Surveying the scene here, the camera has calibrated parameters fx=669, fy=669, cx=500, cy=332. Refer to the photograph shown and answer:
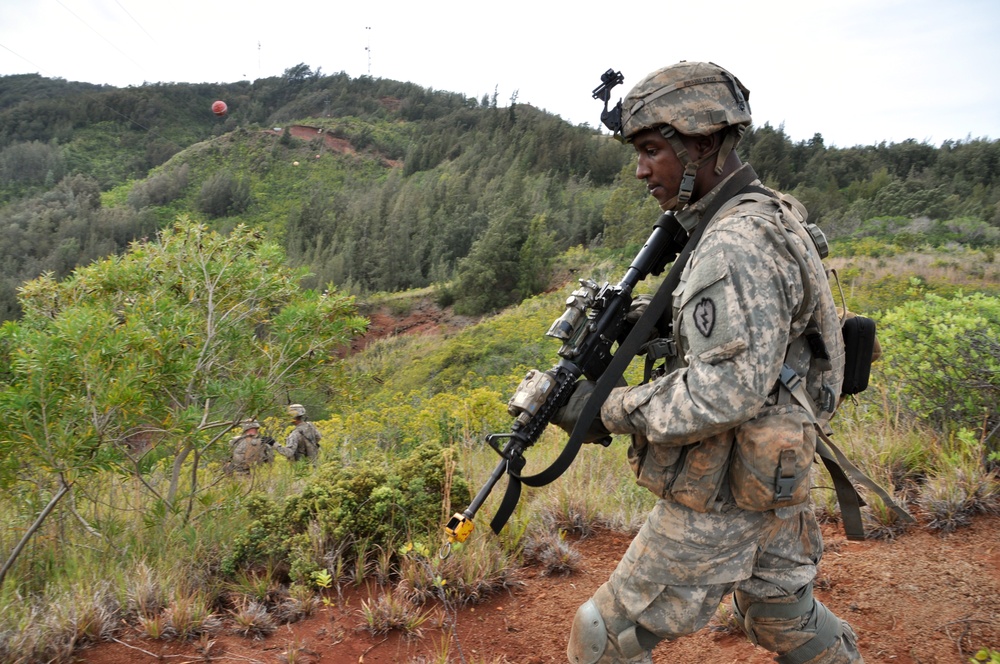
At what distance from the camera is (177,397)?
3891mm

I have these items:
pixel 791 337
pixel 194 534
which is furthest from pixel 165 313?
pixel 791 337

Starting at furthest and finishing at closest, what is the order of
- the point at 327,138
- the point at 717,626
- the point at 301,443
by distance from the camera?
the point at 327,138, the point at 301,443, the point at 717,626

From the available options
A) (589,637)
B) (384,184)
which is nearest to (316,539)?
(589,637)

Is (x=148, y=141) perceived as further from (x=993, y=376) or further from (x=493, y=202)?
(x=993, y=376)

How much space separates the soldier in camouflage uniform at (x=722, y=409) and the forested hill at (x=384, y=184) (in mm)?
18306

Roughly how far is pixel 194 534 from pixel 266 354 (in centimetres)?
124

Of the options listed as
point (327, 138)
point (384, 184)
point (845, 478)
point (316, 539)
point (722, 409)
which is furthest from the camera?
point (327, 138)

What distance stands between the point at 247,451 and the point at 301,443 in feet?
2.94

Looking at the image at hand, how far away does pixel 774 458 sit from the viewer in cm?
163

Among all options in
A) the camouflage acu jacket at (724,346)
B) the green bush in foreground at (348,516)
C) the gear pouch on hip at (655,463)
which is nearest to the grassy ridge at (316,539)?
the green bush in foreground at (348,516)

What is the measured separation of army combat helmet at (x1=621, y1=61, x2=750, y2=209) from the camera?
1.76 m

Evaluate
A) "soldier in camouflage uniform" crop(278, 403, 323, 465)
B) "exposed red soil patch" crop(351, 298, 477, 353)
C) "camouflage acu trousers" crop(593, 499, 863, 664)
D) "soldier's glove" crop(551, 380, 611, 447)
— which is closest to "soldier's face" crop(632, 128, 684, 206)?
"soldier's glove" crop(551, 380, 611, 447)

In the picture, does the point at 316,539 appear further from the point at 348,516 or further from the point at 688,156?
the point at 688,156

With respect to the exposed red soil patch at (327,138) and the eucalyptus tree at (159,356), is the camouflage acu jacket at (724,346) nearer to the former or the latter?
the eucalyptus tree at (159,356)
